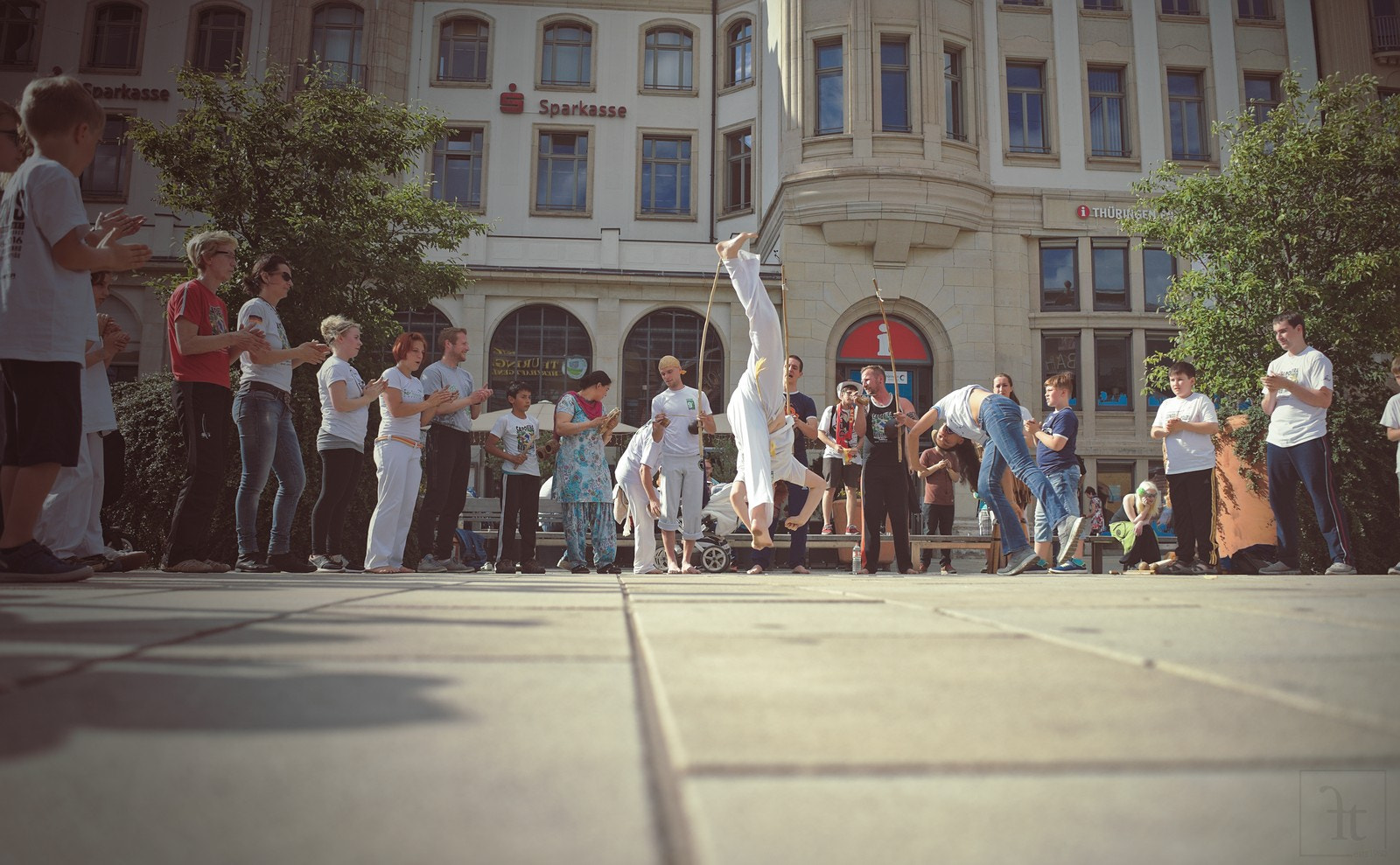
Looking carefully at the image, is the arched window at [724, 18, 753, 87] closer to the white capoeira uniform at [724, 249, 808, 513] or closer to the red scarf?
the red scarf

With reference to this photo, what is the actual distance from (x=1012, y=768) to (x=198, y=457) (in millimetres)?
5430

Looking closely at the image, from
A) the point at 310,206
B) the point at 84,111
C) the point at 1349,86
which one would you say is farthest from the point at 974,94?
the point at 84,111

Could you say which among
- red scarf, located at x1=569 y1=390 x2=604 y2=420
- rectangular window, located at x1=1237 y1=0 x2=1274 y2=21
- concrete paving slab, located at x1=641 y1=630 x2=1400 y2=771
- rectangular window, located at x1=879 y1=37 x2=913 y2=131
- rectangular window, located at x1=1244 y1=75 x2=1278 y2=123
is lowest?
concrete paving slab, located at x1=641 y1=630 x2=1400 y2=771

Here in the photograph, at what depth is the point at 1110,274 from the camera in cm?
2503

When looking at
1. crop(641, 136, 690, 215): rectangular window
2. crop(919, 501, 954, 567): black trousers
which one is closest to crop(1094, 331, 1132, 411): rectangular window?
crop(641, 136, 690, 215): rectangular window

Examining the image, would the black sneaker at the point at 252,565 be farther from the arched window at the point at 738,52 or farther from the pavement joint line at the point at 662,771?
the arched window at the point at 738,52

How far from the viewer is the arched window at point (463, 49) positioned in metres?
27.1

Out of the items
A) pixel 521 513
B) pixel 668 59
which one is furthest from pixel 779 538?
pixel 668 59

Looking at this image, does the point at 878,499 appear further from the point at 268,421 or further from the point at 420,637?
the point at 420,637

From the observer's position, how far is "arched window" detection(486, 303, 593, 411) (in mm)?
23875

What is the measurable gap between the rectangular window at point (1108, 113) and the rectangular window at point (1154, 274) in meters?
2.71

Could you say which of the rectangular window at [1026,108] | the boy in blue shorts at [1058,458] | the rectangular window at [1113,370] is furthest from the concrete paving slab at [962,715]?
the rectangular window at [1026,108]

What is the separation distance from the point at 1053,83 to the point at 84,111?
983 inches

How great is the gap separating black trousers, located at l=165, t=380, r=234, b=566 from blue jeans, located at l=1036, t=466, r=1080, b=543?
19.2ft
